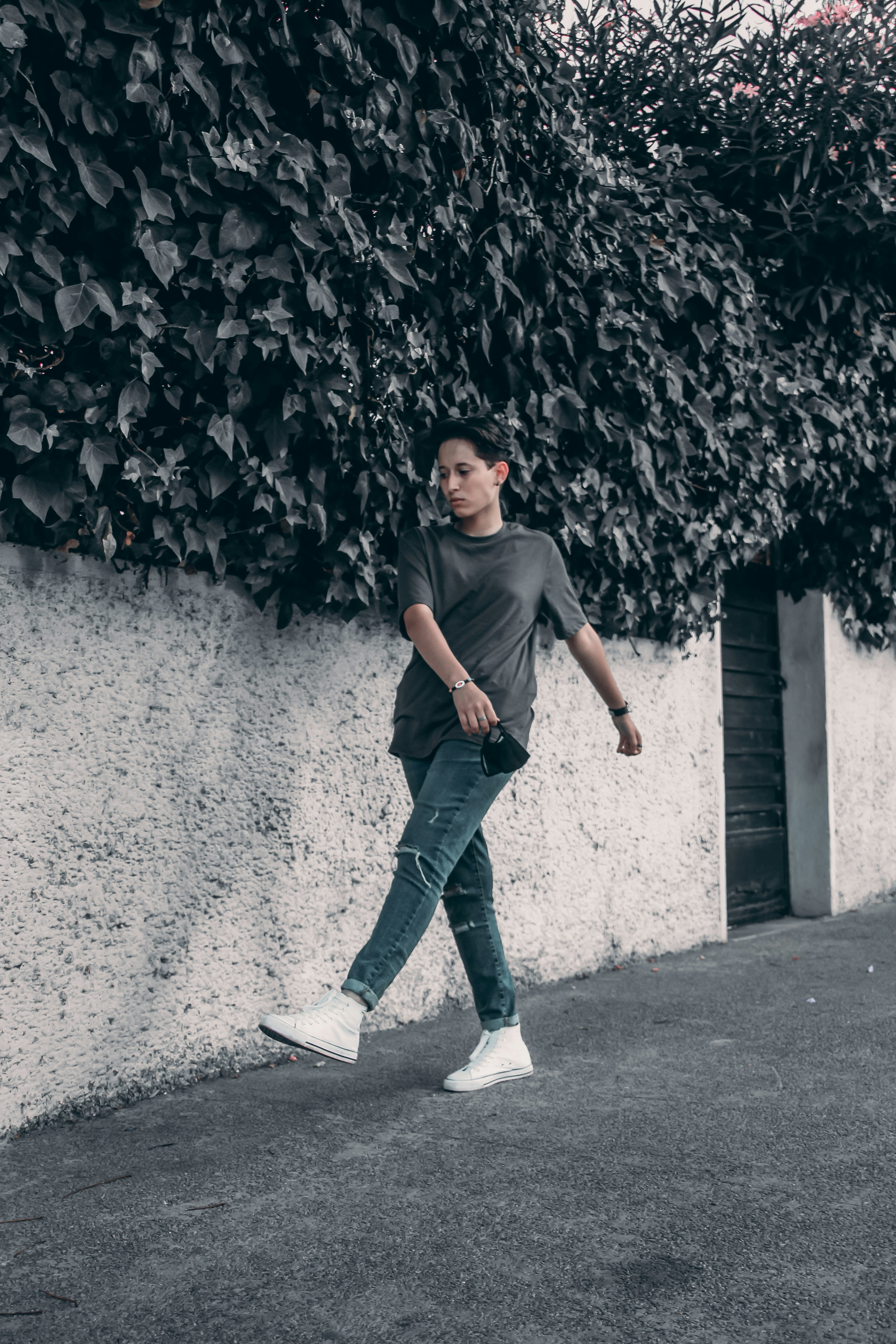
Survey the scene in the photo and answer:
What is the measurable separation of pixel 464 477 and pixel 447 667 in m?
0.64

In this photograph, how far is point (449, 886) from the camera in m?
Answer: 3.59

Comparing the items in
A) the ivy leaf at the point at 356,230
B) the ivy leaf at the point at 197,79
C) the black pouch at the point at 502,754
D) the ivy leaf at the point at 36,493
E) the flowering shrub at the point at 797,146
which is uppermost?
the flowering shrub at the point at 797,146

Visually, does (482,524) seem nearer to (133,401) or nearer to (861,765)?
(133,401)

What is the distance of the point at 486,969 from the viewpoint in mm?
3539

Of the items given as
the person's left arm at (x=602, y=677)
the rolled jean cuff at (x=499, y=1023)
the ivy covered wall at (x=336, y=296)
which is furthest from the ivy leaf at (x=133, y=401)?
the rolled jean cuff at (x=499, y=1023)

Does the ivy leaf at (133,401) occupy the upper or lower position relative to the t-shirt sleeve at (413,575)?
upper

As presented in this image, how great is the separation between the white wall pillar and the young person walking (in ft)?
12.6

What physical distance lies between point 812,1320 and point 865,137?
18.0 feet

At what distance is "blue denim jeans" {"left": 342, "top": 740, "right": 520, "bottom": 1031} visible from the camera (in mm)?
3229

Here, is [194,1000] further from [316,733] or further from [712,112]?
[712,112]

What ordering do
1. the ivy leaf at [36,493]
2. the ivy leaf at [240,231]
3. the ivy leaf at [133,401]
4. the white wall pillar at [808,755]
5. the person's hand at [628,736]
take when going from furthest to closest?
1. the white wall pillar at [808,755]
2. the person's hand at [628,736]
3. the ivy leaf at [240,231]
4. the ivy leaf at [133,401]
5. the ivy leaf at [36,493]

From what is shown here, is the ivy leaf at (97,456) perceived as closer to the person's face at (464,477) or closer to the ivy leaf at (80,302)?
the ivy leaf at (80,302)

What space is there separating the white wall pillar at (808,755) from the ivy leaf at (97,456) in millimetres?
5081

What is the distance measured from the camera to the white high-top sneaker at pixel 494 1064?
350 cm
